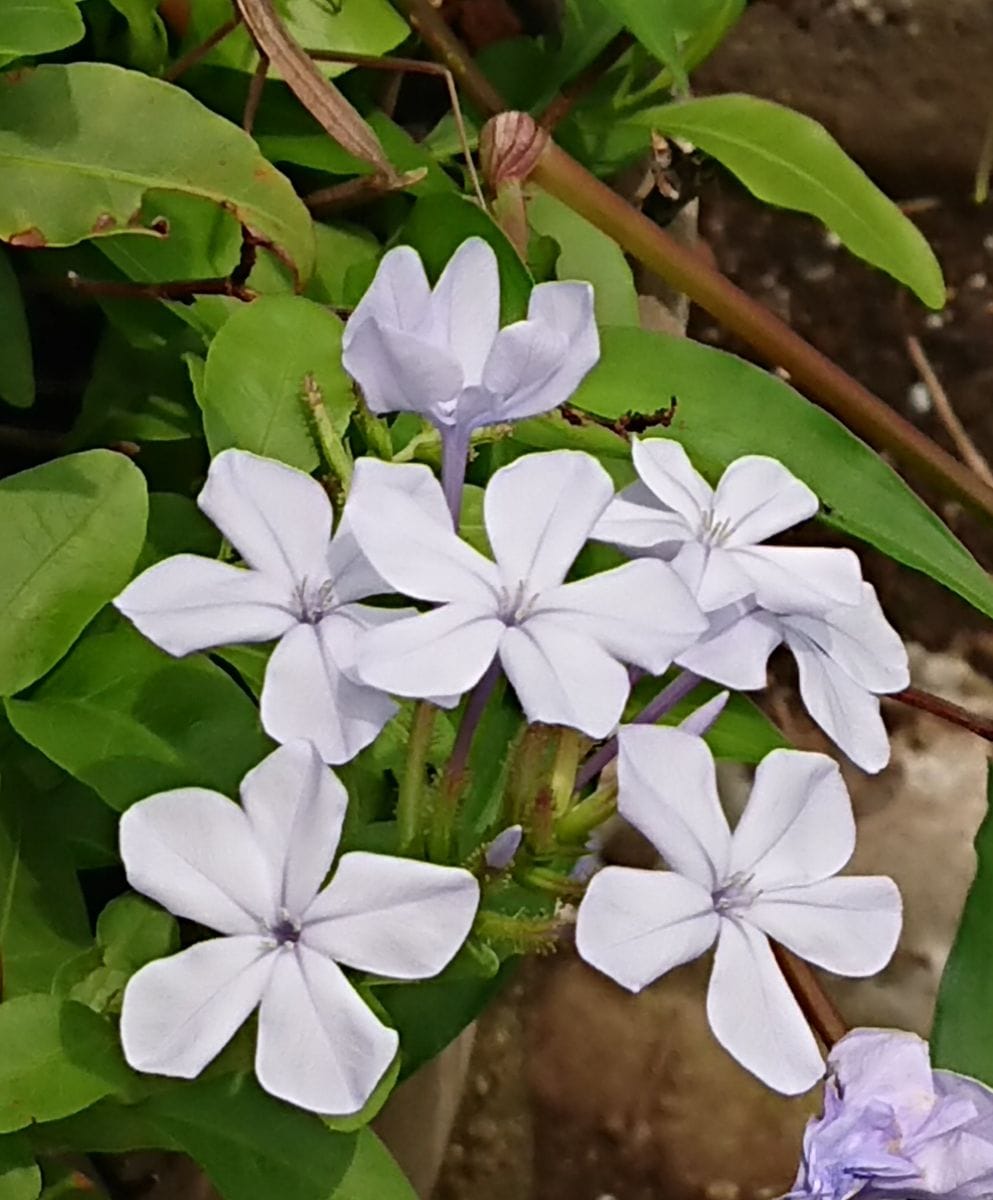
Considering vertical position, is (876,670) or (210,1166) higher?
(876,670)

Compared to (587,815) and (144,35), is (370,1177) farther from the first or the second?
(144,35)

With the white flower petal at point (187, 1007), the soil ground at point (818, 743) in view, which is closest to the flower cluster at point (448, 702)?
the white flower petal at point (187, 1007)

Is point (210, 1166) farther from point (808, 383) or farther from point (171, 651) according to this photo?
point (808, 383)

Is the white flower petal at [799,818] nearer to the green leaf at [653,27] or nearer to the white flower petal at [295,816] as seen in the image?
the white flower petal at [295,816]

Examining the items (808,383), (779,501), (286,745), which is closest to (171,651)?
(286,745)

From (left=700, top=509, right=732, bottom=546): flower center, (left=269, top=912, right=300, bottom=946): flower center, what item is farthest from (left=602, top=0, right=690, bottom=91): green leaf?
(left=269, top=912, right=300, bottom=946): flower center

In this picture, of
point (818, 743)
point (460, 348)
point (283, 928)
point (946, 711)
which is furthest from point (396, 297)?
point (818, 743)

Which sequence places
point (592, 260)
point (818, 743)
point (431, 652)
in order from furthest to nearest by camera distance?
point (818, 743)
point (592, 260)
point (431, 652)
